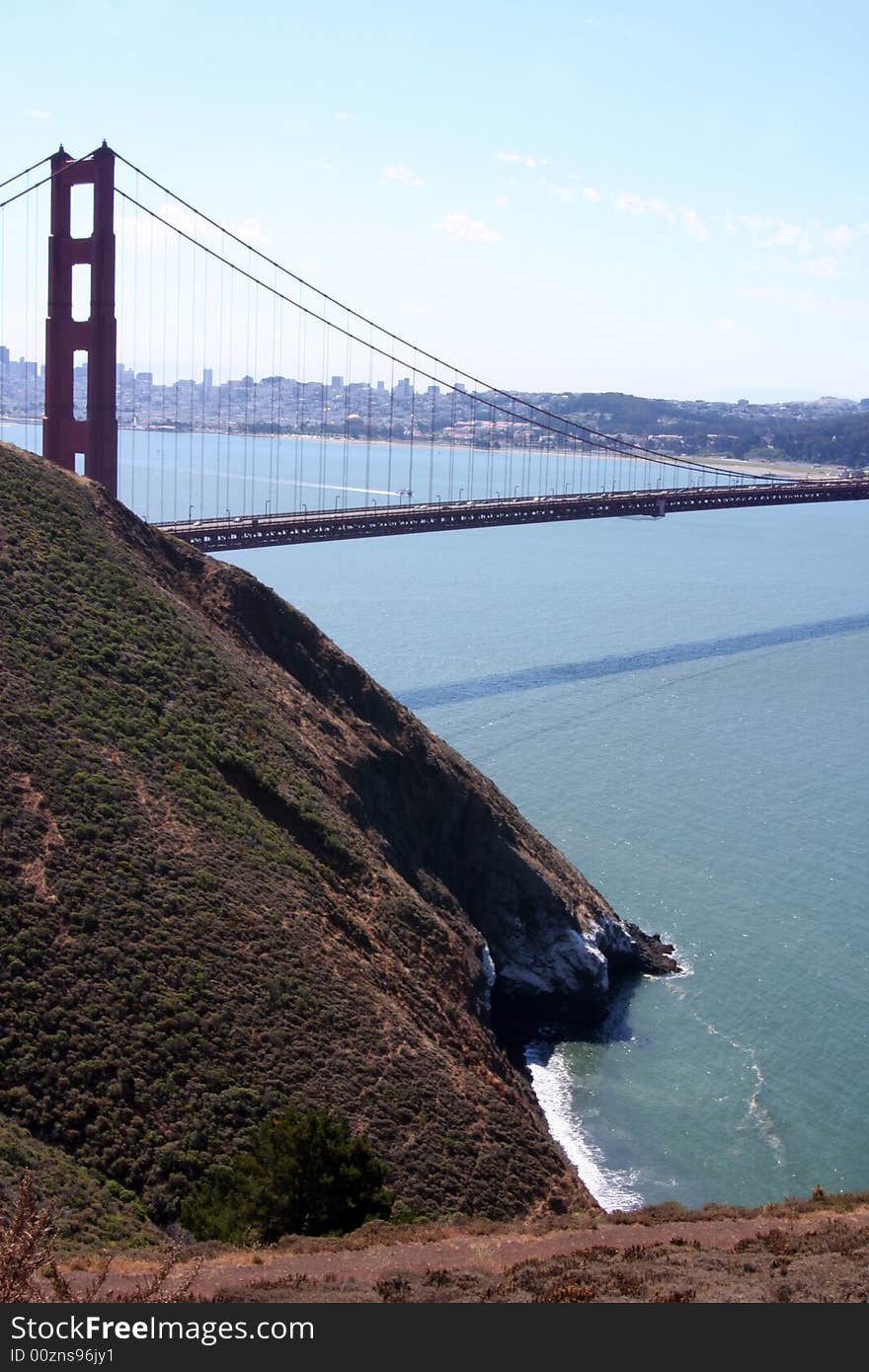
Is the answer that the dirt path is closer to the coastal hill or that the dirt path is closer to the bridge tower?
the coastal hill

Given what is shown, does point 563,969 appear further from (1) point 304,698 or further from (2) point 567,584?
(2) point 567,584

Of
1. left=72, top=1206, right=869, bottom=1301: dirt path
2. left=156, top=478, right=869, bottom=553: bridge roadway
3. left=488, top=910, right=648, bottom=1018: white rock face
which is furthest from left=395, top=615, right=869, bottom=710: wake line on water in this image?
left=72, top=1206, right=869, bottom=1301: dirt path

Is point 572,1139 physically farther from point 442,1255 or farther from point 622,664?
point 622,664

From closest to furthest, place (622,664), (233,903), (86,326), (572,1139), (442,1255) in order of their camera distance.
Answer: (442,1255)
(233,903)
(572,1139)
(86,326)
(622,664)

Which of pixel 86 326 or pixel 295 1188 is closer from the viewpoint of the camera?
pixel 295 1188

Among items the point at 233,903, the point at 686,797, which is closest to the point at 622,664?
the point at 686,797

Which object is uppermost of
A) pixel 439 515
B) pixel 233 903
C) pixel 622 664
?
pixel 439 515

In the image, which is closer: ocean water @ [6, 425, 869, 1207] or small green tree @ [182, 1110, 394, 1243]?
small green tree @ [182, 1110, 394, 1243]
